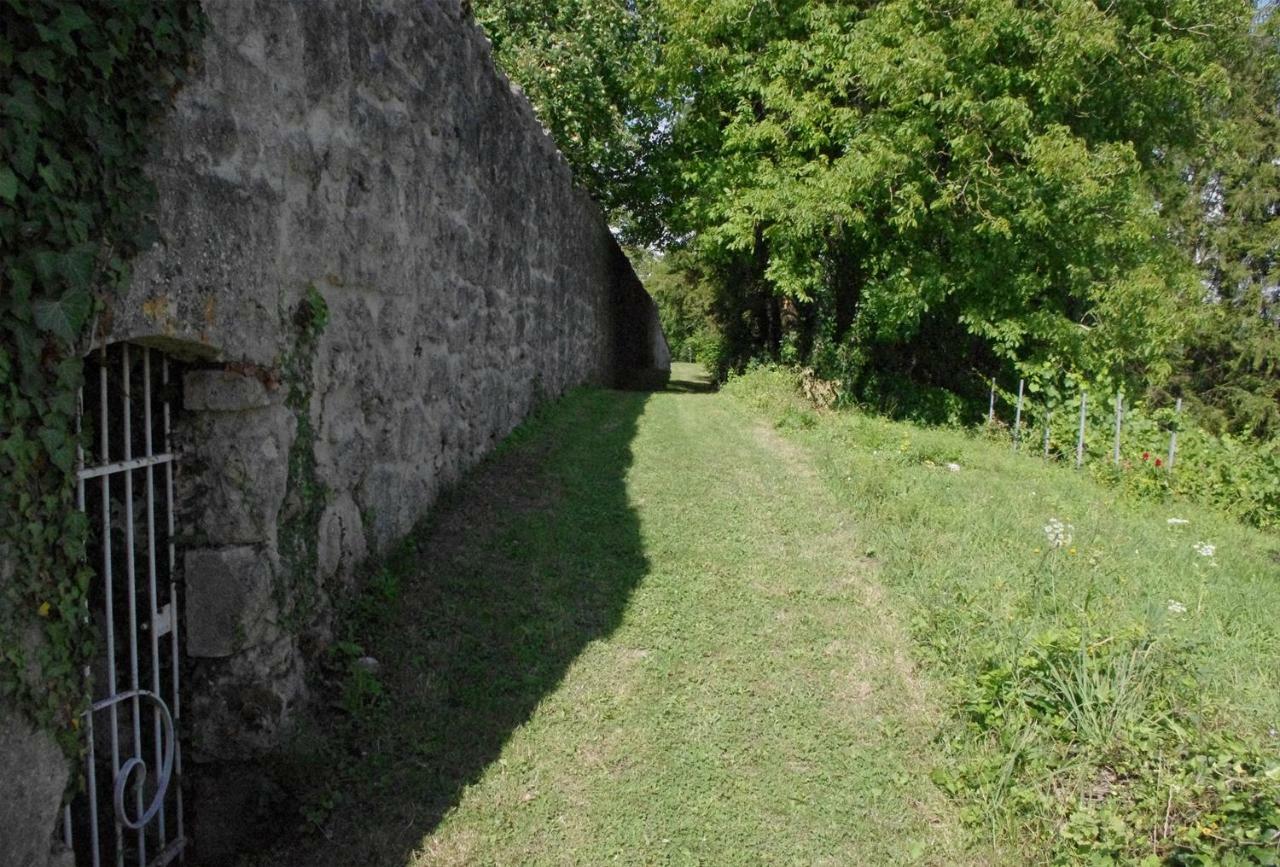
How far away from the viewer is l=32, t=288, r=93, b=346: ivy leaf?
1.98m

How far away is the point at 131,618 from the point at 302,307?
4.40 feet

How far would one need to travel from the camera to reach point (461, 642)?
399cm

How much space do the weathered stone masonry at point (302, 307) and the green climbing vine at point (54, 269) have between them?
9.4 inches

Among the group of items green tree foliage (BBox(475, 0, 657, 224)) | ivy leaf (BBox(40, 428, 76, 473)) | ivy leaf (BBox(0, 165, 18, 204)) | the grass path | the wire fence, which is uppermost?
green tree foliage (BBox(475, 0, 657, 224))

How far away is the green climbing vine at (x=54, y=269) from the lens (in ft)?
6.28

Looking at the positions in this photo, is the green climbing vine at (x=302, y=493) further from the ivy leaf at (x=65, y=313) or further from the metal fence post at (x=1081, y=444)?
the metal fence post at (x=1081, y=444)

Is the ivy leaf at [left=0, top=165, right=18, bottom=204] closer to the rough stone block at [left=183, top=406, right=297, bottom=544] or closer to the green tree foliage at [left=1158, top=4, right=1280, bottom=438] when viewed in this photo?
the rough stone block at [left=183, top=406, right=297, bottom=544]

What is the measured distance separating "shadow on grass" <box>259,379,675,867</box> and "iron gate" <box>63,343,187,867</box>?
43 cm

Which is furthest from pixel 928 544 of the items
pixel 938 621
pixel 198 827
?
pixel 198 827

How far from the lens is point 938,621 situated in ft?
14.3

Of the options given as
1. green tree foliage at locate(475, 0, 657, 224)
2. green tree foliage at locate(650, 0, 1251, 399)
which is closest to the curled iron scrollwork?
green tree foliage at locate(650, 0, 1251, 399)

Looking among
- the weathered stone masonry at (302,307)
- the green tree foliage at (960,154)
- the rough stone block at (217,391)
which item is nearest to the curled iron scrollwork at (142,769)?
the weathered stone masonry at (302,307)

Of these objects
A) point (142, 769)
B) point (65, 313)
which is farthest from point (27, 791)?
point (65, 313)

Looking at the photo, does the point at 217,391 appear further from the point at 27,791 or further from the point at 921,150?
Result: the point at 921,150
